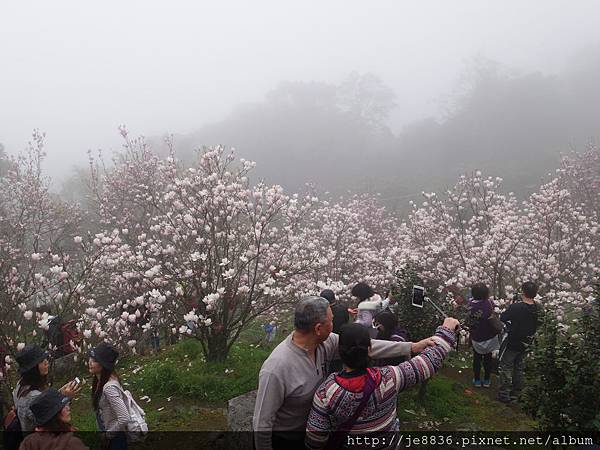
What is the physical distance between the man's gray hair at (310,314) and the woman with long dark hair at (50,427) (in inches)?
66.5

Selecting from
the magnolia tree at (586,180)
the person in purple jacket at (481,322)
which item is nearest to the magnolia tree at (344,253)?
the person in purple jacket at (481,322)

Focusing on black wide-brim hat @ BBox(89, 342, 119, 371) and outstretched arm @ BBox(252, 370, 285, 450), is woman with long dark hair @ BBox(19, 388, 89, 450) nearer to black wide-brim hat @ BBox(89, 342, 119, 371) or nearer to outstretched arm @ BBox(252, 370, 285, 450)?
black wide-brim hat @ BBox(89, 342, 119, 371)

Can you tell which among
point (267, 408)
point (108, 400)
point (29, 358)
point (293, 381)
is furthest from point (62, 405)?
point (293, 381)

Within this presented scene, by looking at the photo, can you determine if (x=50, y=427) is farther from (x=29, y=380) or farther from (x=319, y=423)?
(x=319, y=423)

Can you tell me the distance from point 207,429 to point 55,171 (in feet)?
299

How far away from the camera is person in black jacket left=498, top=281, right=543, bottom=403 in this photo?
18.3 feet

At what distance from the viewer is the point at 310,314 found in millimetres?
Answer: 2619

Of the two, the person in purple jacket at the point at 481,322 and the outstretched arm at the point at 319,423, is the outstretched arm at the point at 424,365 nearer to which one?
the outstretched arm at the point at 319,423

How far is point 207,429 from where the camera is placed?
18.0ft

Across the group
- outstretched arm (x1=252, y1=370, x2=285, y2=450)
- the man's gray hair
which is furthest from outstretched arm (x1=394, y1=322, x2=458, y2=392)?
outstretched arm (x1=252, y1=370, x2=285, y2=450)

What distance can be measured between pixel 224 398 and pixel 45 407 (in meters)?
3.88

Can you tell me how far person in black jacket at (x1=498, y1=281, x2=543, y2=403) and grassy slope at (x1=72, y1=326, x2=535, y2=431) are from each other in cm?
47

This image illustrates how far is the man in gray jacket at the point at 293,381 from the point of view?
250 cm

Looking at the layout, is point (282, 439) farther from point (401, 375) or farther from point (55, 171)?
point (55, 171)
